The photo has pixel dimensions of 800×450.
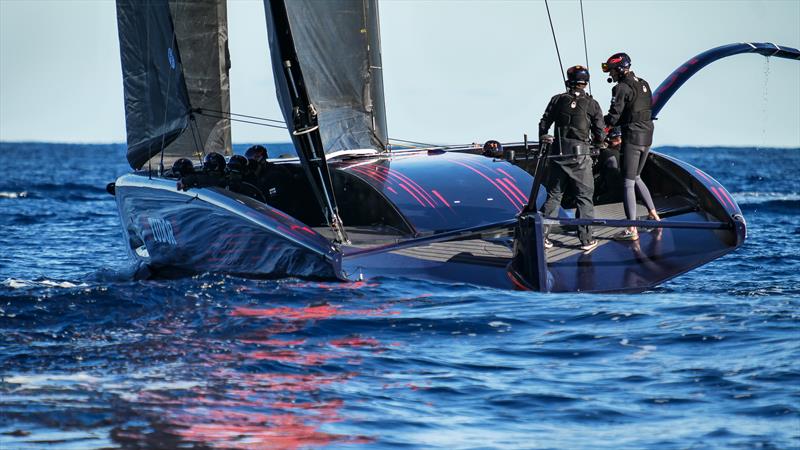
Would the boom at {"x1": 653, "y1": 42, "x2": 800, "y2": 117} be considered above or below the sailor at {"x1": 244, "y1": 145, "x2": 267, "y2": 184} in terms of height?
above

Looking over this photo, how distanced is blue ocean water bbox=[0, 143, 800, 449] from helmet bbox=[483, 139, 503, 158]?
86.5 inches

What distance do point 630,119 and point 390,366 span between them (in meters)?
3.91

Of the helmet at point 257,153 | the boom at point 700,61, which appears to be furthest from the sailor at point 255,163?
the boom at point 700,61

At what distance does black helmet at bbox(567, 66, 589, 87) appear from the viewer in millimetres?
8695

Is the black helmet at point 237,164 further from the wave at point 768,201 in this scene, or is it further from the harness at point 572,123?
the wave at point 768,201

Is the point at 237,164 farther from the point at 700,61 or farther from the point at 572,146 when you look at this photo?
the point at 700,61

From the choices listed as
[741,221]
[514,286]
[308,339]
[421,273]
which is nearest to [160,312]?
[308,339]

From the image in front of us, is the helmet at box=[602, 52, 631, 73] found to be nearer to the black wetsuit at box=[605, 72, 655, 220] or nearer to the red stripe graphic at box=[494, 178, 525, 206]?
the black wetsuit at box=[605, 72, 655, 220]

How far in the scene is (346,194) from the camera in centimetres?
967

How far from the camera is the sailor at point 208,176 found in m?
9.12

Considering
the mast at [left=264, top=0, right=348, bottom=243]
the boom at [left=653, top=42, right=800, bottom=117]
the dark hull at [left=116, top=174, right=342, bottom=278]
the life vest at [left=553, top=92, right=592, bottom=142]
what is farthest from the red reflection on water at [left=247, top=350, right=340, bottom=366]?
the boom at [left=653, top=42, right=800, bottom=117]

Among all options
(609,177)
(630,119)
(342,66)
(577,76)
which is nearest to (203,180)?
(342,66)

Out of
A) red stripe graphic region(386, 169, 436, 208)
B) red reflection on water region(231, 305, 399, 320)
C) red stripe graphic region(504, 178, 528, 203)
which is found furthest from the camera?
red stripe graphic region(504, 178, 528, 203)

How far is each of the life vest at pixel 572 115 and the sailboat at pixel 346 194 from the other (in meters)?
0.52
